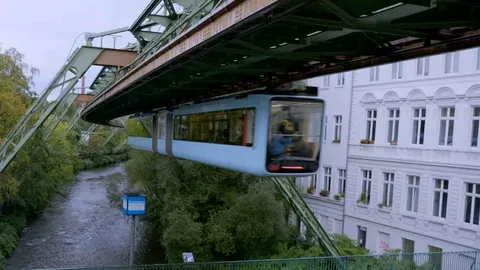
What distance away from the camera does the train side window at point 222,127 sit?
11.0 meters

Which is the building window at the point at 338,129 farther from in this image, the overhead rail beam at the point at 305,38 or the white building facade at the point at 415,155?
the overhead rail beam at the point at 305,38

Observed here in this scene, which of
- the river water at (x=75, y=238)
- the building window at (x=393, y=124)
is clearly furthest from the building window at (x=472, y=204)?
the river water at (x=75, y=238)

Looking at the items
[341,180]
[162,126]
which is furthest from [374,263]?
[341,180]

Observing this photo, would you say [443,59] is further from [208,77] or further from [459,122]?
[208,77]

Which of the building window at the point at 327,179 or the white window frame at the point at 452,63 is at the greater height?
the white window frame at the point at 452,63

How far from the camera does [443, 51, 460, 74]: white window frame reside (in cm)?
1803

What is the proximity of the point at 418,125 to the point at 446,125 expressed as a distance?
136 centimetres

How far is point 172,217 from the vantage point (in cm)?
1892

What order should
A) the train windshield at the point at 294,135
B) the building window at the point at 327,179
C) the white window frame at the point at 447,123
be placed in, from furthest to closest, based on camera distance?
the building window at the point at 327,179
the white window frame at the point at 447,123
the train windshield at the point at 294,135

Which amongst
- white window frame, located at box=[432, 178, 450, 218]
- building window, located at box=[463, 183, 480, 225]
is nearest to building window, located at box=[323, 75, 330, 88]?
white window frame, located at box=[432, 178, 450, 218]

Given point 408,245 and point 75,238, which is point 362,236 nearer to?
point 408,245

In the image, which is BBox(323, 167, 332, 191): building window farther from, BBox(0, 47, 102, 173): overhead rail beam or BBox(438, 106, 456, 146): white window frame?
BBox(0, 47, 102, 173): overhead rail beam

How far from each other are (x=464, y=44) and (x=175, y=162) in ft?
49.6

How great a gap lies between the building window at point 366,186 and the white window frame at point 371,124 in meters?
1.58
